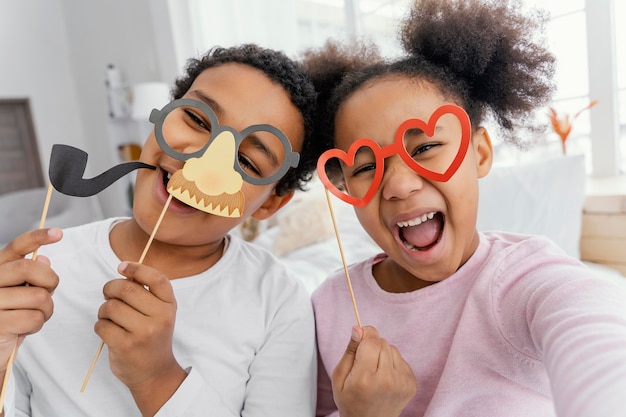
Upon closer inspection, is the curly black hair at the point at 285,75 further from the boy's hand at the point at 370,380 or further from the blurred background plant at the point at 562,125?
the blurred background plant at the point at 562,125

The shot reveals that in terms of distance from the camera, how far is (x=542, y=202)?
157 centimetres

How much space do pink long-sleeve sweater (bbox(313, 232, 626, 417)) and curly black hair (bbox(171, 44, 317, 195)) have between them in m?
0.23

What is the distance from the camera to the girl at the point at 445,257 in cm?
63

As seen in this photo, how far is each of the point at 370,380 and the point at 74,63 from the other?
462 centimetres

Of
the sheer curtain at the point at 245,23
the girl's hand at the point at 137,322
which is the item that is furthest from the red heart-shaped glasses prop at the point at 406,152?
the sheer curtain at the point at 245,23

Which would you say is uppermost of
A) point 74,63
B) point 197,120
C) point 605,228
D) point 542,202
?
point 74,63

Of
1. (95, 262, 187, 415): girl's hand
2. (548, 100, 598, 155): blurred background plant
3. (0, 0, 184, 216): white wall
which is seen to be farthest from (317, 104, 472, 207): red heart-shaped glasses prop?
(0, 0, 184, 216): white wall

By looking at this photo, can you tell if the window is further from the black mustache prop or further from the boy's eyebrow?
the black mustache prop

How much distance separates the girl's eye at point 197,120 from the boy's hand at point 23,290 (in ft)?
0.96

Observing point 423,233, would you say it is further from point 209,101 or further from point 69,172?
point 69,172

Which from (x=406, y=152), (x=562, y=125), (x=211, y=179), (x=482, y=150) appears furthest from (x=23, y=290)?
(x=562, y=125)

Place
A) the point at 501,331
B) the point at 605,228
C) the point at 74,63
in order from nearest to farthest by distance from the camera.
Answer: the point at 501,331, the point at 605,228, the point at 74,63

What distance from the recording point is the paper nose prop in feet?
2.19

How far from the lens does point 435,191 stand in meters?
0.73
